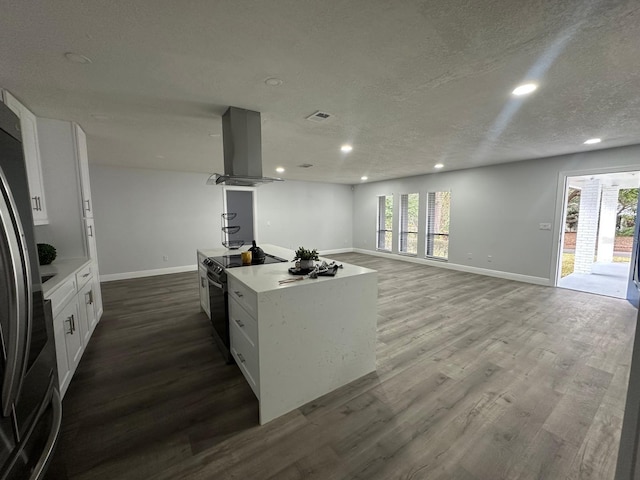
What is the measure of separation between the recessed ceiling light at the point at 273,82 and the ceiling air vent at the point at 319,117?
0.65m

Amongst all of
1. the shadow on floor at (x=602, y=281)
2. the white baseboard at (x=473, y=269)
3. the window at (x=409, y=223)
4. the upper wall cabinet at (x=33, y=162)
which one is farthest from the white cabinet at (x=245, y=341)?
the window at (x=409, y=223)

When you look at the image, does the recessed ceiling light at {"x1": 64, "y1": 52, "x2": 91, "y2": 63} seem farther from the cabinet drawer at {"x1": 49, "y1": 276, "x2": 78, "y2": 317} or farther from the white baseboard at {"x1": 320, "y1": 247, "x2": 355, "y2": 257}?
the white baseboard at {"x1": 320, "y1": 247, "x2": 355, "y2": 257}

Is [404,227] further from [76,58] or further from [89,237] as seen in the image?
[76,58]

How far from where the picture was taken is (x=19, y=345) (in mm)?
756

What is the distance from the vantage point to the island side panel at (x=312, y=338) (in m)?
1.85

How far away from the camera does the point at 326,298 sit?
206cm

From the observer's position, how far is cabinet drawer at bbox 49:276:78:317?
194 cm

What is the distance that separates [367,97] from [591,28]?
141 cm

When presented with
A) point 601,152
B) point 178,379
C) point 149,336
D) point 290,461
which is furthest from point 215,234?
point 601,152

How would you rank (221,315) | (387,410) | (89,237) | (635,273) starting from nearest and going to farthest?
(387,410) → (221,315) → (89,237) → (635,273)

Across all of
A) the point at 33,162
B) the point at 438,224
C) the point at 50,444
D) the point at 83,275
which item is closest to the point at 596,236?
the point at 438,224

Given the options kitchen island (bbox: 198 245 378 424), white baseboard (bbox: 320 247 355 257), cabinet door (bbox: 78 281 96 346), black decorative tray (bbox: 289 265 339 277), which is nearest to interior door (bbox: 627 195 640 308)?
kitchen island (bbox: 198 245 378 424)

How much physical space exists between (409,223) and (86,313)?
23.8 feet

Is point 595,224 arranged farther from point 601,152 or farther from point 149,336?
point 149,336
